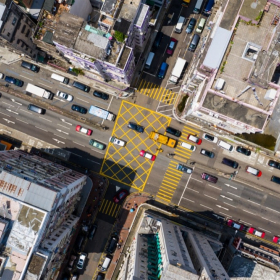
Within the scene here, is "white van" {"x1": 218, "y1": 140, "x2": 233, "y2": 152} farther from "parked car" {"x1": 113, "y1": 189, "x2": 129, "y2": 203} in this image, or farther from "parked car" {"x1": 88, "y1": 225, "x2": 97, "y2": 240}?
"parked car" {"x1": 88, "y1": 225, "x2": 97, "y2": 240}

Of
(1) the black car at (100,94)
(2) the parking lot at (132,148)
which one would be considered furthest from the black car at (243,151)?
(1) the black car at (100,94)

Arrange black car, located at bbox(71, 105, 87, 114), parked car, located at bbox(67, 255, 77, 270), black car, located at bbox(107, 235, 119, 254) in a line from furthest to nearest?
1. parked car, located at bbox(67, 255, 77, 270)
2. black car, located at bbox(107, 235, 119, 254)
3. black car, located at bbox(71, 105, 87, 114)

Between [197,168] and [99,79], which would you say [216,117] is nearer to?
[197,168]

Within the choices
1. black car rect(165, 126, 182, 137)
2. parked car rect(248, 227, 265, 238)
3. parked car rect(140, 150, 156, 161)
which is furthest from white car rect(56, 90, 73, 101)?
parked car rect(248, 227, 265, 238)

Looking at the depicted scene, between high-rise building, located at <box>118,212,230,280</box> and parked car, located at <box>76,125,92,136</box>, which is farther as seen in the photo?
parked car, located at <box>76,125,92,136</box>

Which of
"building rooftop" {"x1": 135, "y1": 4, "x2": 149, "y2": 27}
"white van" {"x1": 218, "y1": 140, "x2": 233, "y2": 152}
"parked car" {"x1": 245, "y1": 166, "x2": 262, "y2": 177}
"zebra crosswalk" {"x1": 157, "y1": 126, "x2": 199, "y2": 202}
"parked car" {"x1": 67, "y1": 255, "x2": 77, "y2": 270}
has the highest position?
"building rooftop" {"x1": 135, "y1": 4, "x2": 149, "y2": 27}

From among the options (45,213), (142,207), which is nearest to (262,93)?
(142,207)
